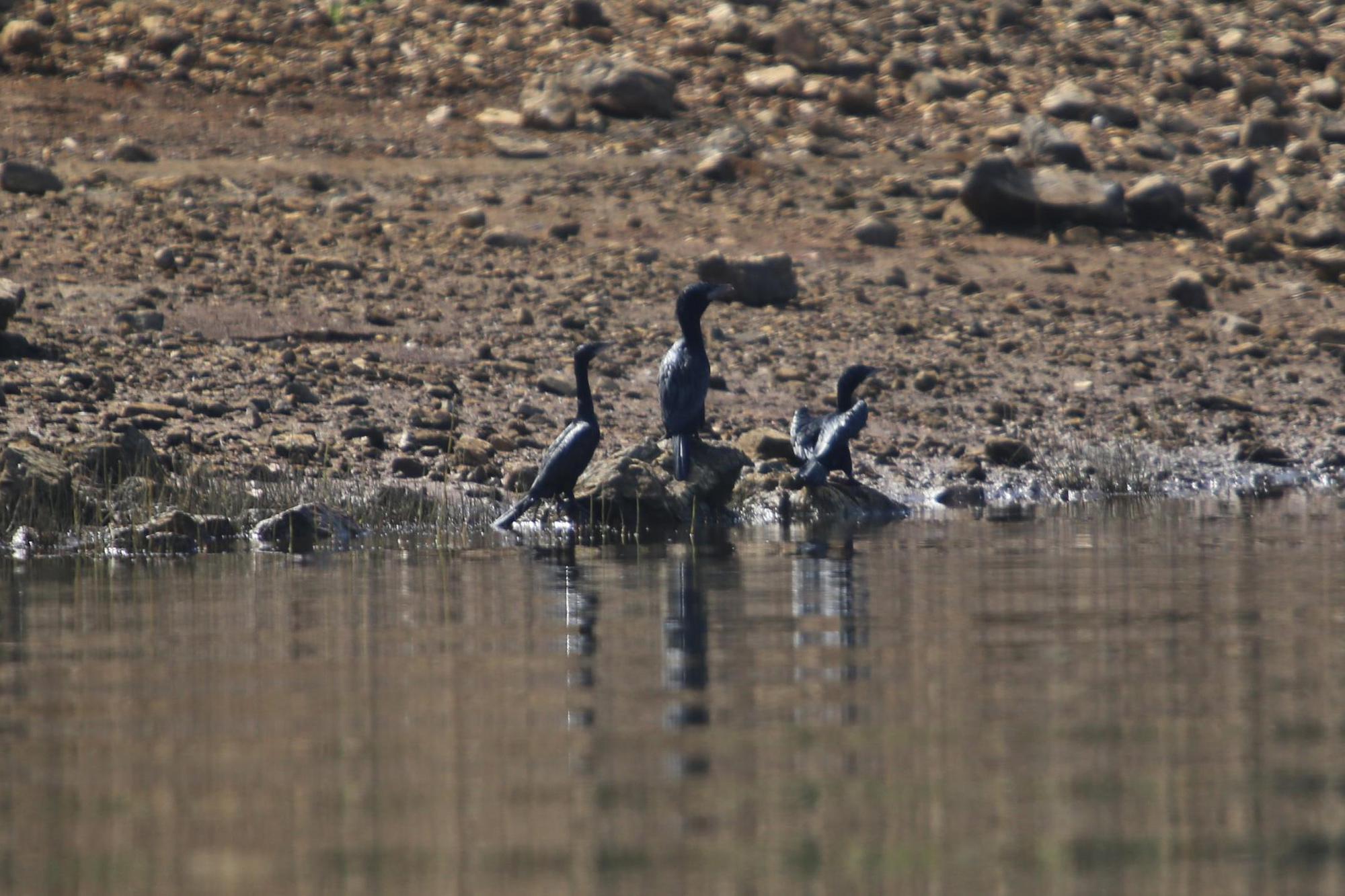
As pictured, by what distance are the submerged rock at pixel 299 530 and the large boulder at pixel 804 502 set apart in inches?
113

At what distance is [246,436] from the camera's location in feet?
46.8

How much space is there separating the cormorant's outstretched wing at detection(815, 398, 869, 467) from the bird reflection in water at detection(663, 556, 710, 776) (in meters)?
3.78

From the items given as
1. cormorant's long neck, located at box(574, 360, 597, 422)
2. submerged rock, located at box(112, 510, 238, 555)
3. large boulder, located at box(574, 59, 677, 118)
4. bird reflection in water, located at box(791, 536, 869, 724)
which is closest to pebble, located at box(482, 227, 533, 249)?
large boulder, located at box(574, 59, 677, 118)

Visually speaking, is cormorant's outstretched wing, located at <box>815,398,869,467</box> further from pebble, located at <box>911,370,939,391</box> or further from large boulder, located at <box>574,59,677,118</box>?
large boulder, located at <box>574,59,677,118</box>

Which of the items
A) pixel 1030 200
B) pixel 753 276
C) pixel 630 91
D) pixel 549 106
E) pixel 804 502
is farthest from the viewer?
pixel 630 91

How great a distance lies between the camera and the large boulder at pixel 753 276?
1902cm

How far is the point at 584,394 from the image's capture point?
1310cm

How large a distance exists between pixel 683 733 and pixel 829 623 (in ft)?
7.68

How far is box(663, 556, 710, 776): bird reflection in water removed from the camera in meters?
5.15

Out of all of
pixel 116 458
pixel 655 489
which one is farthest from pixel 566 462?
pixel 116 458

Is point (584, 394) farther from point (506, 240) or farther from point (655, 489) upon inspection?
point (506, 240)

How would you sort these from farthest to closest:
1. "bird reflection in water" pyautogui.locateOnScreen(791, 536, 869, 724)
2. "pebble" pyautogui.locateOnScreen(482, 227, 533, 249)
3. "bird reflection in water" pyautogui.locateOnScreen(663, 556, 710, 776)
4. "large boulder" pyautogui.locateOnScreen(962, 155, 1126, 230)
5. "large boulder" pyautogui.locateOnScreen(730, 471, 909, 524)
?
"large boulder" pyautogui.locateOnScreen(962, 155, 1126, 230) < "pebble" pyautogui.locateOnScreen(482, 227, 533, 249) < "large boulder" pyautogui.locateOnScreen(730, 471, 909, 524) < "bird reflection in water" pyautogui.locateOnScreen(791, 536, 869, 724) < "bird reflection in water" pyautogui.locateOnScreen(663, 556, 710, 776)

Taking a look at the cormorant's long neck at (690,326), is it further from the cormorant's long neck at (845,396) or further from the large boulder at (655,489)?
the cormorant's long neck at (845,396)


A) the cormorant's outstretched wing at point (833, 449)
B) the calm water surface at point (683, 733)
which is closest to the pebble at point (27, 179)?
the cormorant's outstretched wing at point (833, 449)
